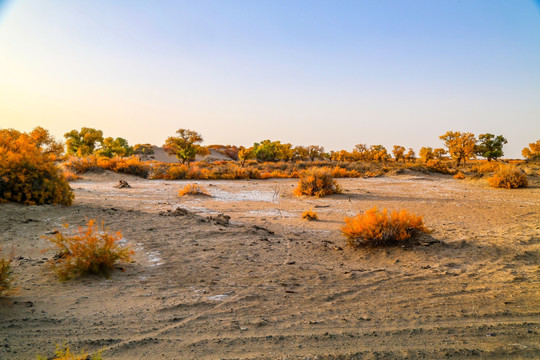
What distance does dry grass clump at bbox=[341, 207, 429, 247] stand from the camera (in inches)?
276

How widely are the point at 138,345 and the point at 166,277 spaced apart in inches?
78.7

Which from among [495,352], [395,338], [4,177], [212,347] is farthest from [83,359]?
[4,177]

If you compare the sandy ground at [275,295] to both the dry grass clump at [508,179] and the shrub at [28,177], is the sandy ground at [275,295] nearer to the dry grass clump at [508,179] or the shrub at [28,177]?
the shrub at [28,177]

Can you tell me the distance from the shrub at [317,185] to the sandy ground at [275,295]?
23.9ft

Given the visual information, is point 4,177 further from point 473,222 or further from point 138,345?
point 473,222

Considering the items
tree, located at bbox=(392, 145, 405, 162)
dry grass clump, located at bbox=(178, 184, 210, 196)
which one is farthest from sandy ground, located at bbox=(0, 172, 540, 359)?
tree, located at bbox=(392, 145, 405, 162)

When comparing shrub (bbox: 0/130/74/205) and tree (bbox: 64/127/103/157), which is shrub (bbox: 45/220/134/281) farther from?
tree (bbox: 64/127/103/157)

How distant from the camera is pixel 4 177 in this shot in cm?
896

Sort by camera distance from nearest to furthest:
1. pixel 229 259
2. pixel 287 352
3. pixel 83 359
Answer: pixel 83 359 < pixel 287 352 < pixel 229 259

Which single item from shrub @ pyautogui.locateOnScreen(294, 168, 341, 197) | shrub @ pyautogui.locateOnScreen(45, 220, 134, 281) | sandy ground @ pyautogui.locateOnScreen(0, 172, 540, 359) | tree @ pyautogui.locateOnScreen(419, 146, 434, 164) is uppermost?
tree @ pyautogui.locateOnScreen(419, 146, 434, 164)

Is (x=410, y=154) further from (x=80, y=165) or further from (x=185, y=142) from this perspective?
(x=80, y=165)

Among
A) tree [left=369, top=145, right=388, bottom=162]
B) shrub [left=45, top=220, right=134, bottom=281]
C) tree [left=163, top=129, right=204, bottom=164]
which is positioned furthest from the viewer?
tree [left=369, top=145, right=388, bottom=162]

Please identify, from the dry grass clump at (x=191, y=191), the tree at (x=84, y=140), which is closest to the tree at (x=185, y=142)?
the tree at (x=84, y=140)

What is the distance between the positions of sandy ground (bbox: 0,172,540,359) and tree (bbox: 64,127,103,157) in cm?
3601
